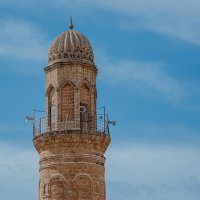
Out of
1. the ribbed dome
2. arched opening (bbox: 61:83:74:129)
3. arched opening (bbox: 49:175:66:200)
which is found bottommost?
arched opening (bbox: 49:175:66:200)

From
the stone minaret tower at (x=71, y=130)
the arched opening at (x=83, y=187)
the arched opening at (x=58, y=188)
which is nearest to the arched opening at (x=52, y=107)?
the stone minaret tower at (x=71, y=130)

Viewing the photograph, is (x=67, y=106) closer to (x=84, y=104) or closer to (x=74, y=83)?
(x=84, y=104)

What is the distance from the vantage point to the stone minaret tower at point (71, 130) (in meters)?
39.0

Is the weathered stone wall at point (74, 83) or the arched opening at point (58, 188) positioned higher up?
the weathered stone wall at point (74, 83)

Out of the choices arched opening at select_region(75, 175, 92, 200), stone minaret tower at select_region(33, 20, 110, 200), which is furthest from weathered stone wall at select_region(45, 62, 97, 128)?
arched opening at select_region(75, 175, 92, 200)

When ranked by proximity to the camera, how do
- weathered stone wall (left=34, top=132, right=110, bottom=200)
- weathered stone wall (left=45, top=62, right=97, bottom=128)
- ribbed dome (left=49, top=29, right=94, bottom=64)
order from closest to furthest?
1. weathered stone wall (left=34, top=132, right=110, bottom=200)
2. weathered stone wall (left=45, top=62, right=97, bottom=128)
3. ribbed dome (left=49, top=29, right=94, bottom=64)

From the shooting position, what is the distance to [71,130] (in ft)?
130

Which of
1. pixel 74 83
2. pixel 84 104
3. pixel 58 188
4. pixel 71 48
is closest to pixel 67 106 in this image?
pixel 84 104

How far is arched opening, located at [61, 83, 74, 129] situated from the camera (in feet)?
132

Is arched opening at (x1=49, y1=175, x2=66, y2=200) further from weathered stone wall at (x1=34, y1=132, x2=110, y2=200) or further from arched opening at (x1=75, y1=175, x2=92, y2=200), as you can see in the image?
arched opening at (x1=75, y1=175, x2=92, y2=200)

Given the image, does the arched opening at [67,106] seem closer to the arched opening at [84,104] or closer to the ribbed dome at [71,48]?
the arched opening at [84,104]

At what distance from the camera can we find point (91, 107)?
41281mm

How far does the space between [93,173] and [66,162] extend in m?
1.72

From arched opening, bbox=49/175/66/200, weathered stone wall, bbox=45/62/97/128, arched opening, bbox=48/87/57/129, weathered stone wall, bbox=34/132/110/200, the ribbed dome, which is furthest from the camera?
the ribbed dome
